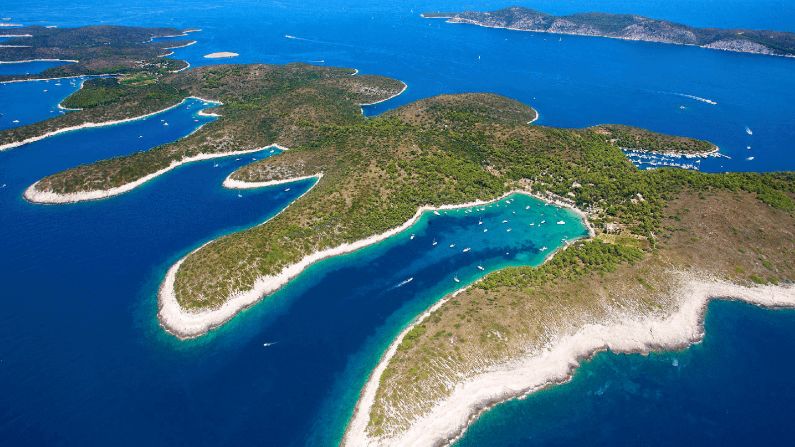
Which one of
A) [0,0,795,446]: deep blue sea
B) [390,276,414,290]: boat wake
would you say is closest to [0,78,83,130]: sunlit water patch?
[0,0,795,446]: deep blue sea

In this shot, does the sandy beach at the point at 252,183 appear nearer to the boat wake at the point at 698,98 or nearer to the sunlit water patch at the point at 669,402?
the sunlit water patch at the point at 669,402

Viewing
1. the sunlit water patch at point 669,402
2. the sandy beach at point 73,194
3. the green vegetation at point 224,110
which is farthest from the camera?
the green vegetation at point 224,110

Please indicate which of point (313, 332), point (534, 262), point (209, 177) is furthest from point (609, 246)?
point (209, 177)

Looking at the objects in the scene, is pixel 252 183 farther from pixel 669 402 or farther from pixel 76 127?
pixel 669 402

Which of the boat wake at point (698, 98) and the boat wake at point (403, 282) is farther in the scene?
the boat wake at point (698, 98)

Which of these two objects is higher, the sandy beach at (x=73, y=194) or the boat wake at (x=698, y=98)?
the boat wake at (x=698, y=98)

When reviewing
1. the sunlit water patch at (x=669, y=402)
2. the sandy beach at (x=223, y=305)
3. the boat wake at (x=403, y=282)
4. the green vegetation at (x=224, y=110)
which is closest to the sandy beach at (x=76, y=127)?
the green vegetation at (x=224, y=110)

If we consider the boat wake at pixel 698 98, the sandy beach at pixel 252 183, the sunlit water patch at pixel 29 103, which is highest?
the boat wake at pixel 698 98
